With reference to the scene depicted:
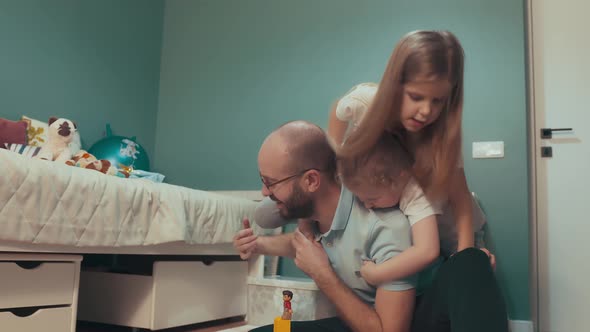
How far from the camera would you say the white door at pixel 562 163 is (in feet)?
7.77

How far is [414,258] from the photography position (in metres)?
1.10

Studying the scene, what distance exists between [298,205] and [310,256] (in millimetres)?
131

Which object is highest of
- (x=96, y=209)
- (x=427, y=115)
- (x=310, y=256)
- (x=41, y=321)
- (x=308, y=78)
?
(x=308, y=78)

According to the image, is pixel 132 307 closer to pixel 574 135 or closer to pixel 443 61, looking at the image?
pixel 443 61

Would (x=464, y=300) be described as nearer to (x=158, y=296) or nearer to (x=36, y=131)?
(x=158, y=296)

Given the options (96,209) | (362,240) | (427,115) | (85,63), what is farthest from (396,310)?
(85,63)

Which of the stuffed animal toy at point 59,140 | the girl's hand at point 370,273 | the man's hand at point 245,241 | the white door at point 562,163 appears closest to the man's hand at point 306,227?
the man's hand at point 245,241

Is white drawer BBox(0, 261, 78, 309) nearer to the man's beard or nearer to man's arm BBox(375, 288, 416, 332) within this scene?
the man's beard

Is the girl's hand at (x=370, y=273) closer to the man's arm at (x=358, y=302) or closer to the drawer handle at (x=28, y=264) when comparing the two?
the man's arm at (x=358, y=302)

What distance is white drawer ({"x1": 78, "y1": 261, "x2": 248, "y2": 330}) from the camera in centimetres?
187

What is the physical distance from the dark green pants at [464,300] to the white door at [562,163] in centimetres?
154

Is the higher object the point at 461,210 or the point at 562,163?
the point at 562,163

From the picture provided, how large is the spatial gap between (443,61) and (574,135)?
5.44 feet

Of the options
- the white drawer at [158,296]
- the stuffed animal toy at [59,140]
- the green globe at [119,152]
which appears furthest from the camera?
the green globe at [119,152]
